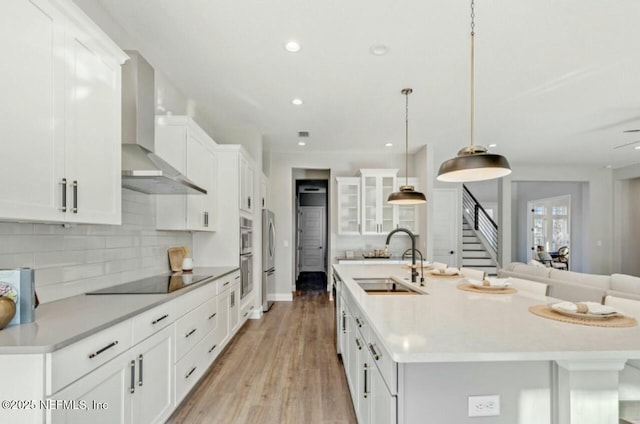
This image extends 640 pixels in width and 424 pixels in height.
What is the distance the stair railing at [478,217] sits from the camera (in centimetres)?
912

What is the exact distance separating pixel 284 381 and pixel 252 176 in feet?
9.57

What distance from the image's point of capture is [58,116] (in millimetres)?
1515

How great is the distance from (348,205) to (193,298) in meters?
3.98

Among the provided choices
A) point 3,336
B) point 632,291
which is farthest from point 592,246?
point 3,336

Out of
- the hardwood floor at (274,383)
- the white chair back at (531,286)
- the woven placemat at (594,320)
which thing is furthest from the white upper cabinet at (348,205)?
the woven placemat at (594,320)

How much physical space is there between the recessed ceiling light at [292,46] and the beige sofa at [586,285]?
3.67 m

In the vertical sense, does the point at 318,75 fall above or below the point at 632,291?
above

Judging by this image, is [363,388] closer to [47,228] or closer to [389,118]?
[47,228]

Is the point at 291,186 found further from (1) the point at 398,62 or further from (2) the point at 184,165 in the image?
(1) the point at 398,62

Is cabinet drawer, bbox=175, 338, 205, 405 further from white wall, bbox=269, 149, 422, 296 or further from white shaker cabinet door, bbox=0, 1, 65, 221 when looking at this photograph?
white wall, bbox=269, 149, 422, 296

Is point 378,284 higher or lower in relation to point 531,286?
lower

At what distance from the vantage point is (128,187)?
101 inches

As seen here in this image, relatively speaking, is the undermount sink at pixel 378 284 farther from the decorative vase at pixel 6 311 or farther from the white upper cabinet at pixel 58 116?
the decorative vase at pixel 6 311

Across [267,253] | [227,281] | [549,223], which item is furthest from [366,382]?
[549,223]
